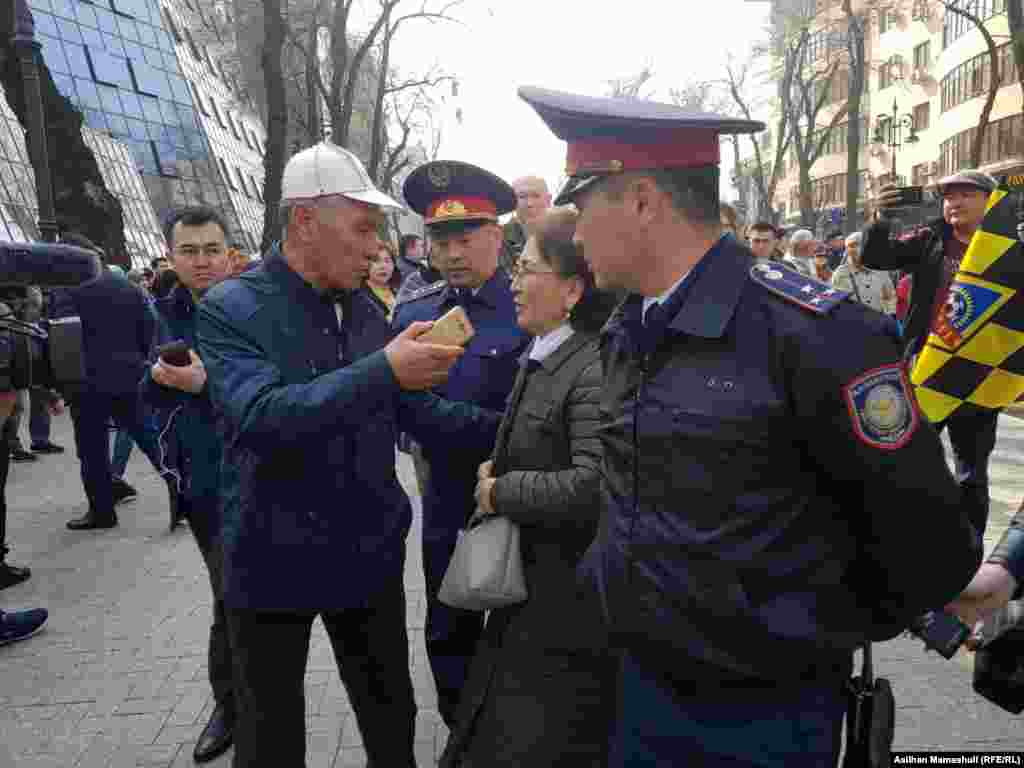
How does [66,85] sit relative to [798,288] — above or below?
above

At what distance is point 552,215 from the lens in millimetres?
2830

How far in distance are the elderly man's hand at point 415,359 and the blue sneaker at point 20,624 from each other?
3.63 meters

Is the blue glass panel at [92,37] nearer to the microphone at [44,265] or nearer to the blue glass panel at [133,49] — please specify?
the blue glass panel at [133,49]

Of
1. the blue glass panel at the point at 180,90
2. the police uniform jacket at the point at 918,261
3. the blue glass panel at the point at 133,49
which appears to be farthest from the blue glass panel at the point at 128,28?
the police uniform jacket at the point at 918,261

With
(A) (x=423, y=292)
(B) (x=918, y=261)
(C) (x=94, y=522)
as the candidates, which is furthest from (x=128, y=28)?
(A) (x=423, y=292)

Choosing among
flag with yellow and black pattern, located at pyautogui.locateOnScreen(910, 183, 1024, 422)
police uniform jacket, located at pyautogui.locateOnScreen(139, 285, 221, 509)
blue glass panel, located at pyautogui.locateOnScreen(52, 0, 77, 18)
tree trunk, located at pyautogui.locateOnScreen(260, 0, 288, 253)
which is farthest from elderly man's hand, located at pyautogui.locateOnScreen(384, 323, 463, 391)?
blue glass panel, located at pyautogui.locateOnScreen(52, 0, 77, 18)

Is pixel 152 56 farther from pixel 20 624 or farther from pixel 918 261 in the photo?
pixel 918 261

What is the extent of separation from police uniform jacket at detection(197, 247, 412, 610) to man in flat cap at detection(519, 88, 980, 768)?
2.44 ft

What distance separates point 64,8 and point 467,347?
37361mm

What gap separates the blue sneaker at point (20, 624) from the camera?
4.68 metres

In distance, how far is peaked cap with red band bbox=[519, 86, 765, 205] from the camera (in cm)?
171

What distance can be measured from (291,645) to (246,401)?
762 mm

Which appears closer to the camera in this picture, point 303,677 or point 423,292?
point 303,677

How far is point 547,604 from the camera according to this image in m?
2.55
